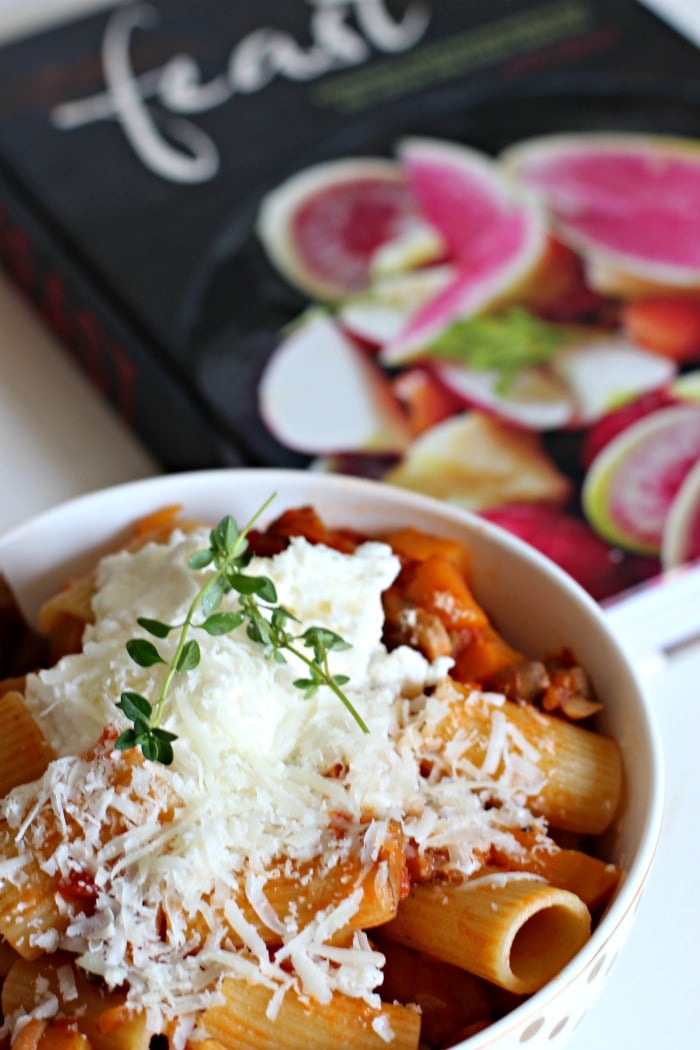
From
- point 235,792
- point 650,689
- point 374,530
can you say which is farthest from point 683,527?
point 235,792

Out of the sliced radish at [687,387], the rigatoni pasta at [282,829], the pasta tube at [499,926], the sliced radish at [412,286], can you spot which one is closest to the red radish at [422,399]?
the sliced radish at [412,286]

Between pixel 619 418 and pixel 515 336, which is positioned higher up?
pixel 515 336

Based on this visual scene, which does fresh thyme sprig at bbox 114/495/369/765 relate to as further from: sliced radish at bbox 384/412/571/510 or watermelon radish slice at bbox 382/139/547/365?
watermelon radish slice at bbox 382/139/547/365

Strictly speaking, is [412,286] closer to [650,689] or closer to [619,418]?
[619,418]

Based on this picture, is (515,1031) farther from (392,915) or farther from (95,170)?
(95,170)

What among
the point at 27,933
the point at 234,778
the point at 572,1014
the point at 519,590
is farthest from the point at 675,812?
the point at 27,933

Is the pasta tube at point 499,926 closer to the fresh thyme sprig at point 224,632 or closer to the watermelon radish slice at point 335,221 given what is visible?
the fresh thyme sprig at point 224,632

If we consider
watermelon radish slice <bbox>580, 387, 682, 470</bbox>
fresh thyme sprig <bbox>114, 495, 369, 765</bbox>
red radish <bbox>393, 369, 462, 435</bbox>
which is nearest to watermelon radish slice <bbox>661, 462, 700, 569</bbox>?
watermelon radish slice <bbox>580, 387, 682, 470</bbox>
